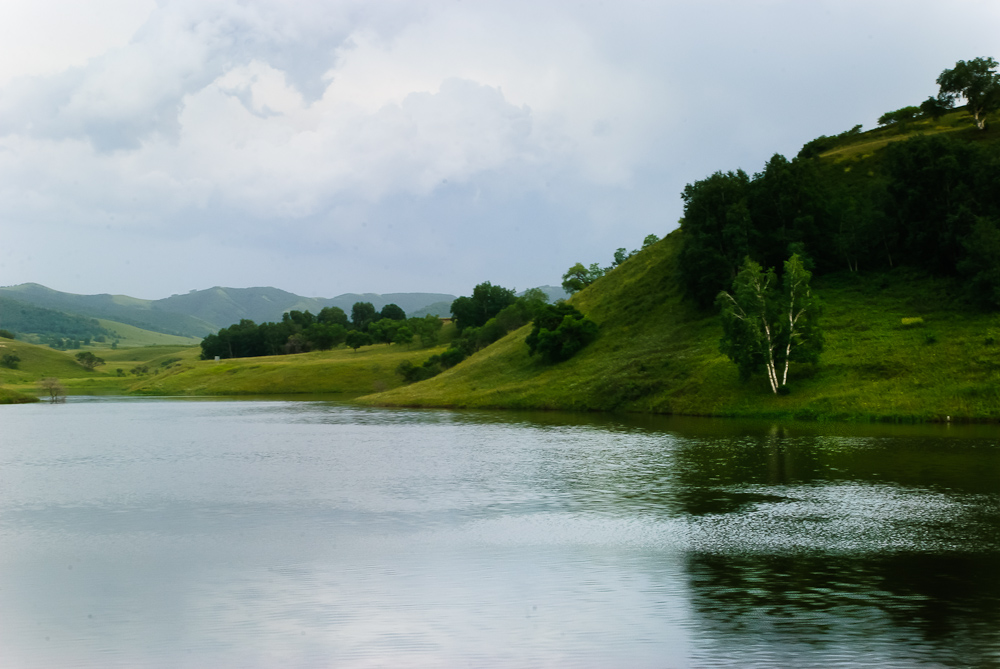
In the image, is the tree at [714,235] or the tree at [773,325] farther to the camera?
the tree at [714,235]

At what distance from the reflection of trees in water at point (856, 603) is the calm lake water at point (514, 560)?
8 centimetres

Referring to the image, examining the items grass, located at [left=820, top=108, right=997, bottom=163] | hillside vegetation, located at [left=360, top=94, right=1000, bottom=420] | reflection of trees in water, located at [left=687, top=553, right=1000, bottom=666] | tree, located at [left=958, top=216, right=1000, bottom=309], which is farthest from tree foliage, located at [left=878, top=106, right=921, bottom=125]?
reflection of trees in water, located at [left=687, top=553, right=1000, bottom=666]

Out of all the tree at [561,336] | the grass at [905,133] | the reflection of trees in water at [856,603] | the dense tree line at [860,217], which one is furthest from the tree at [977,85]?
the reflection of trees in water at [856,603]

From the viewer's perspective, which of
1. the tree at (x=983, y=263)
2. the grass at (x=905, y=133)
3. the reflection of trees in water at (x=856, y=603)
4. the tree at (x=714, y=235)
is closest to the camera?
Result: the reflection of trees in water at (x=856, y=603)

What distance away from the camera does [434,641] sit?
593 inches

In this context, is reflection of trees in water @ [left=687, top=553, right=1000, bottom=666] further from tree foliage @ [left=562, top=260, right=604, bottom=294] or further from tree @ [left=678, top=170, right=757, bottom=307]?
tree foliage @ [left=562, top=260, right=604, bottom=294]

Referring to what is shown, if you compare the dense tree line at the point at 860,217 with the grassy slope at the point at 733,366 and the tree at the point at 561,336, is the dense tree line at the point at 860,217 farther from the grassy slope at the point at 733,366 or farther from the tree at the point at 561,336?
the tree at the point at 561,336

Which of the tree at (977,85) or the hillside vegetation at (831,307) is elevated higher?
the tree at (977,85)

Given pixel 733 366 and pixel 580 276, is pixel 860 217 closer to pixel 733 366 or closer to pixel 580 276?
pixel 733 366

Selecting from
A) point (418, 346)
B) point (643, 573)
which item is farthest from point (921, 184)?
point (418, 346)

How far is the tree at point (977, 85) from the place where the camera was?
119562 millimetres

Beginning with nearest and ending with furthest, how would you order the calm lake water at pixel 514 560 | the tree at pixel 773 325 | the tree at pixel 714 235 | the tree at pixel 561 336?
the calm lake water at pixel 514 560 < the tree at pixel 773 325 < the tree at pixel 714 235 < the tree at pixel 561 336

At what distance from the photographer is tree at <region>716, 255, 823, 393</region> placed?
71562 mm

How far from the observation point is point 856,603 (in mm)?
17094
